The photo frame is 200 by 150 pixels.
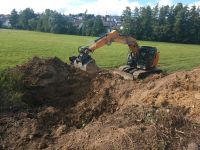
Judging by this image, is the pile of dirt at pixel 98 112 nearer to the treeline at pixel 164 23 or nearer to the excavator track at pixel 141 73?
the excavator track at pixel 141 73

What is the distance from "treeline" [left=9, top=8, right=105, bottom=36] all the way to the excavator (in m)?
67.0

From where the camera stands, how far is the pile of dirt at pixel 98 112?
281 inches

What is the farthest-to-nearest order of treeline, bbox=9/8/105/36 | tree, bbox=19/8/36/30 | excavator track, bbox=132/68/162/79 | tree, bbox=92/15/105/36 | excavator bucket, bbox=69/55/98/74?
tree, bbox=19/8/36/30, treeline, bbox=9/8/105/36, tree, bbox=92/15/105/36, excavator track, bbox=132/68/162/79, excavator bucket, bbox=69/55/98/74

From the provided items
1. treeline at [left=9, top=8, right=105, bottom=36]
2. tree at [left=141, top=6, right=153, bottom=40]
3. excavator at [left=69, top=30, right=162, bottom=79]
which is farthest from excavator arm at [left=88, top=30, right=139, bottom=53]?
treeline at [left=9, top=8, right=105, bottom=36]

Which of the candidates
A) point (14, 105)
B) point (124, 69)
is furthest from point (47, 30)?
point (14, 105)

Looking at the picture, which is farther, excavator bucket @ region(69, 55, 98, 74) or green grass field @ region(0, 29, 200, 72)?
green grass field @ region(0, 29, 200, 72)

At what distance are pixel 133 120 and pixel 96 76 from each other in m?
8.83

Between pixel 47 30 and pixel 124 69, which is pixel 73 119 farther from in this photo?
pixel 47 30

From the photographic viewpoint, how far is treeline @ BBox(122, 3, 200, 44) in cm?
7512

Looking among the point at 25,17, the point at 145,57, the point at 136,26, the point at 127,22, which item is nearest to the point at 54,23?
the point at 25,17

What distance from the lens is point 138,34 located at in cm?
7844

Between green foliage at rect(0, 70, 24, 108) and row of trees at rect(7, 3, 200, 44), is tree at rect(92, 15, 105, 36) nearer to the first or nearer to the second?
row of trees at rect(7, 3, 200, 44)

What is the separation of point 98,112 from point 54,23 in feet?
282

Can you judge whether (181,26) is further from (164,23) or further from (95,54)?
(95,54)
